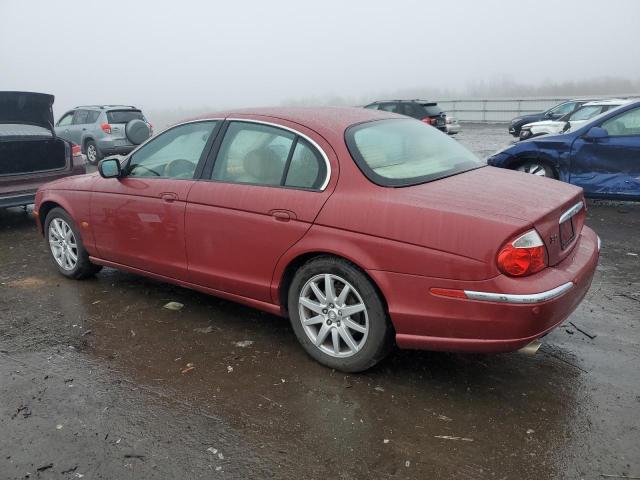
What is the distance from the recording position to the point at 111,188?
4.61 metres

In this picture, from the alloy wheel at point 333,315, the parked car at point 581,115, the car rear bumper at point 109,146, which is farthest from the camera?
the car rear bumper at point 109,146

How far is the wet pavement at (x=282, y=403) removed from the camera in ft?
8.61

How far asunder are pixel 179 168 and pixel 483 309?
2498 mm

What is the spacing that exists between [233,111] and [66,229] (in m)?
2.18

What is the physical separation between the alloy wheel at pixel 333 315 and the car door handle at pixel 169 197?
1273mm

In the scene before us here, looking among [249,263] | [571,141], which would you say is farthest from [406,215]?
[571,141]

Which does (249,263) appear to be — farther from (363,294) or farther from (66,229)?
(66,229)

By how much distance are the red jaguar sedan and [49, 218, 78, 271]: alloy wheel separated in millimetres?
765

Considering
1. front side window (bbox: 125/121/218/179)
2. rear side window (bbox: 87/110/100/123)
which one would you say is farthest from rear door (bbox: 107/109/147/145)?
front side window (bbox: 125/121/218/179)

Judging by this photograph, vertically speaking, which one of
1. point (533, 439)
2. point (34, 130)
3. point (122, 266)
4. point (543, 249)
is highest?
point (34, 130)

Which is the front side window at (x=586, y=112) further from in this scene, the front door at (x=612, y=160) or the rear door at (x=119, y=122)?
the rear door at (x=119, y=122)

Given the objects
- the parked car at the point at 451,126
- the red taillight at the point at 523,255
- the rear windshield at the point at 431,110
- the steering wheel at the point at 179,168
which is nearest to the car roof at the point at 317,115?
the steering wheel at the point at 179,168

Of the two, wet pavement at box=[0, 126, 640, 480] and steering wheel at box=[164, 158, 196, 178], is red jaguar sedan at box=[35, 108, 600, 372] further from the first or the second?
wet pavement at box=[0, 126, 640, 480]

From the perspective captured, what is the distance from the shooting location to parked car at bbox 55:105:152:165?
1538cm
